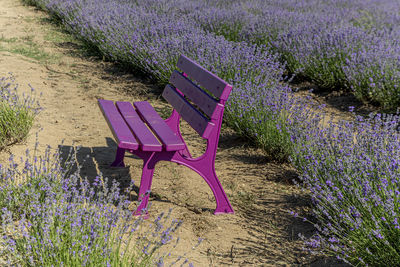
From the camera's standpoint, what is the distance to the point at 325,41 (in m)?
6.24

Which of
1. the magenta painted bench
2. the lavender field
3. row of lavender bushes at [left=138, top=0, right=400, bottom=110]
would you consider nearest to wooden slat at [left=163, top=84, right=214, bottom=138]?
the magenta painted bench

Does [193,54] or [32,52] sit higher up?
[193,54]

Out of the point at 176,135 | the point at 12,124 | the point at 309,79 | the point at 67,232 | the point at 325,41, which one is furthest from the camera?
the point at 309,79

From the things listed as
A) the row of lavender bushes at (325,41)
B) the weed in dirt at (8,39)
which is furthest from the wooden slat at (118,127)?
the weed in dirt at (8,39)

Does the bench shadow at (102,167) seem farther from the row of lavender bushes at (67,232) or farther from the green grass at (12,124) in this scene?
the row of lavender bushes at (67,232)

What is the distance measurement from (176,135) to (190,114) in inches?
9.5

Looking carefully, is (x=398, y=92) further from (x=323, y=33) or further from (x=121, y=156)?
(x=121, y=156)

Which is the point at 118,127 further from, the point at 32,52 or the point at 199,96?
the point at 32,52

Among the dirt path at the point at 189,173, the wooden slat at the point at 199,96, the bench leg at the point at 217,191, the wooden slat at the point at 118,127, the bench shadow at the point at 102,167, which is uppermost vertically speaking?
the wooden slat at the point at 199,96

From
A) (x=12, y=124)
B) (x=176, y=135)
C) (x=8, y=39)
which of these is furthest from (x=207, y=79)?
(x=8, y=39)

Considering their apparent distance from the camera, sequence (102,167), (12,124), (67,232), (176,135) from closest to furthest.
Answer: (67,232) < (176,135) < (12,124) < (102,167)

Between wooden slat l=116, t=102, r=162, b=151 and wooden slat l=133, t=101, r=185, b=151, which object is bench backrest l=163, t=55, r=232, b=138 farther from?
wooden slat l=116, t=102, r=162, b=151

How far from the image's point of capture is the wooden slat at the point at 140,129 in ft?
9.27

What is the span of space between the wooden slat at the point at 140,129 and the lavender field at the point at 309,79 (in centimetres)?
80
